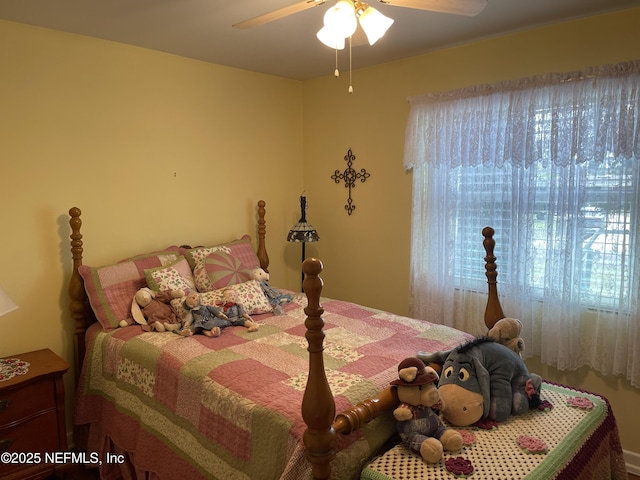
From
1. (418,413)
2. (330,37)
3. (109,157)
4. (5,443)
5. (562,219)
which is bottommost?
(5,443)

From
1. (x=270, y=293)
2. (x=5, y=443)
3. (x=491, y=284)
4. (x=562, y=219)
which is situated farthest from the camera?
(x=270, y=293)

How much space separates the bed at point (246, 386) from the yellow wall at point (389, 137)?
734mm

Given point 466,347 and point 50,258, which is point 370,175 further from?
point 50,258

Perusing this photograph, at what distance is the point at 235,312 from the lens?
103 inches

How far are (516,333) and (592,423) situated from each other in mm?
435

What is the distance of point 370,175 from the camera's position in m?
3.57

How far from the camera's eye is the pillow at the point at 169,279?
2.67m

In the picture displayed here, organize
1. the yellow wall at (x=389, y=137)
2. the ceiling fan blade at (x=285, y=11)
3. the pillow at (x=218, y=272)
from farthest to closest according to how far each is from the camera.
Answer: the pillow at (x=218, y=272) < the yellow wall at (x=389, y=137) < the ceiling fan blade at (x=285, y=11)

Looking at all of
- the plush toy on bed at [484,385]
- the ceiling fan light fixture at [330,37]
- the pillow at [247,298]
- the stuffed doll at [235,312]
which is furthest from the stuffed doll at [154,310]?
the ceiling fan light fixture at [330,37]

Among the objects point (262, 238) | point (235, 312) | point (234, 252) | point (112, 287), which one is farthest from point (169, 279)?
point (262, 238)

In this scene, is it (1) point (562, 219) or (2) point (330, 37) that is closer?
(2) point (330, 37)

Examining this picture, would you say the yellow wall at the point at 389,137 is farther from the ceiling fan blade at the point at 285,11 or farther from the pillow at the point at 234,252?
the ceiling fan blade at the point at 285,11

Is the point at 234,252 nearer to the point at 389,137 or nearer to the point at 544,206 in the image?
the point at 389,137

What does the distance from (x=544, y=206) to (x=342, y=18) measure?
1726mm
